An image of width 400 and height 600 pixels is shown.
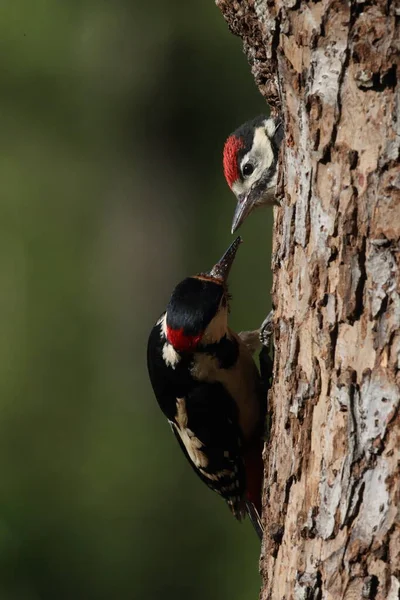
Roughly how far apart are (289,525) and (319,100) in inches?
38.8

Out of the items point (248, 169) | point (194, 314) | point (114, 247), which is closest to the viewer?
point (194, 314)

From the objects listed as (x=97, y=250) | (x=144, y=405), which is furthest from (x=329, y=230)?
(x=97, y=250)

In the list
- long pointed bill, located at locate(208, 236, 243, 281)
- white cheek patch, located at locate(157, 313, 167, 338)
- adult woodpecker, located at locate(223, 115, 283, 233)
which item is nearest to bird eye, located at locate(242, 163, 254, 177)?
adult woodpecker, located at locate(223, 115, 283, 233)

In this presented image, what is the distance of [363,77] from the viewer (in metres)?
1.94

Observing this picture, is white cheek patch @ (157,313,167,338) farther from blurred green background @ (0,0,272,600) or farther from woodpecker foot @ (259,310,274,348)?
blurred green background @ (0,0,272,600)

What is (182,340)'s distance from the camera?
9.98 ft

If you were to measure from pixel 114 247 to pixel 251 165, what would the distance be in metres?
5.22

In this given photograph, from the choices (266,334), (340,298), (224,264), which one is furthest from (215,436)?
(340,298)

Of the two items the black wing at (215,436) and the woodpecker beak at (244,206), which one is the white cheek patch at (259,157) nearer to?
the woodpecker beak at (244,206)

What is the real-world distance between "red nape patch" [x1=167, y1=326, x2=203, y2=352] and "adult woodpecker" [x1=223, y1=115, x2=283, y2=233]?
49 cm

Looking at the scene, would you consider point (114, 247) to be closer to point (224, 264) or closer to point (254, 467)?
point (224, 264)

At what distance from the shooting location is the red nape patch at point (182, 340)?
9.96 feet

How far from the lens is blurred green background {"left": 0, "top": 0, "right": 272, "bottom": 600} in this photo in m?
7.30

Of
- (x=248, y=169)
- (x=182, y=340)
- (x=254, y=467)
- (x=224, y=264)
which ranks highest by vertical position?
(x=248, y=169)
